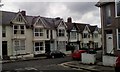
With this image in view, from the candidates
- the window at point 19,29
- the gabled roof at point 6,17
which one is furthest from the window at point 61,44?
the gabled roof at point 6,17

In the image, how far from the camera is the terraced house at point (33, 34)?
37112 millimetres

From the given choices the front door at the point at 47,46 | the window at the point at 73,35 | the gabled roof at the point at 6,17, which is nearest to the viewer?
the gabled roof at the point at 6,17

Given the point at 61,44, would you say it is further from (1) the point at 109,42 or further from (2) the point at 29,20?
(1) the point at 109,42

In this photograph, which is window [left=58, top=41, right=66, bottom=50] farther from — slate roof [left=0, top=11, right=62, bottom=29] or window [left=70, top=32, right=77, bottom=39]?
slate roof [left=0, top=11, right=62, bottom=29]

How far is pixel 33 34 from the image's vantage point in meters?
41.0

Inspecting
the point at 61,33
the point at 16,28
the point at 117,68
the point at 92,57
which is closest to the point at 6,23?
the point at 16,28

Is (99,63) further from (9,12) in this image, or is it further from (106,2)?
(9,12)

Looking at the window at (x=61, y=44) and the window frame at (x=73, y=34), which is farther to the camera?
the window frame at (x=73, y=34)

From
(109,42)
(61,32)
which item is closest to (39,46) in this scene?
(61,32)

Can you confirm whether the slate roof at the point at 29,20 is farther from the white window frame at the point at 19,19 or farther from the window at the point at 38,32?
the window at the point at 38,32

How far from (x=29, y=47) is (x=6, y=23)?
6639mm

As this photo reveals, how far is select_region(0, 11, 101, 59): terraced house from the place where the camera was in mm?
37112

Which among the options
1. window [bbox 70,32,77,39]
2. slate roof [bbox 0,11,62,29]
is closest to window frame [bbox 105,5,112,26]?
slate roof [bbox 0,11,62,29]

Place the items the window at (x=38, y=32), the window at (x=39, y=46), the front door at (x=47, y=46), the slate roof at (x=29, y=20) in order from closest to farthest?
1. the slate roof at (x=29, y=20)
2. the window at (x=38, y=32)
3. the window at (x=39, y=46)
4. the front door at (x=47, y=46)
